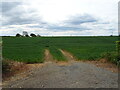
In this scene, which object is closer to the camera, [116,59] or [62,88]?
[62,88]

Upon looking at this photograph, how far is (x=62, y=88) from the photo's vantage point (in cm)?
980

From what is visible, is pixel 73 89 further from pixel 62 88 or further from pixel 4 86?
pixel 4 86

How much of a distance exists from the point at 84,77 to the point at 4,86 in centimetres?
433

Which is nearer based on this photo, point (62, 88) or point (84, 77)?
point (62, 88)

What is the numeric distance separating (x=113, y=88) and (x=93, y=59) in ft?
41.5

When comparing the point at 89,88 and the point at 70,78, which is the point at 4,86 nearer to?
the point at 70,78

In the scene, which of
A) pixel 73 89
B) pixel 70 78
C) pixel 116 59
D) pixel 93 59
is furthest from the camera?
pixel 93 59

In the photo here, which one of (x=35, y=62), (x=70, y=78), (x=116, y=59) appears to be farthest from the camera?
(x=35, y=62)

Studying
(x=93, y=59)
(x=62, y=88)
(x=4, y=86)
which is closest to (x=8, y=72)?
(x=4, y=86)

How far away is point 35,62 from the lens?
20188 mm

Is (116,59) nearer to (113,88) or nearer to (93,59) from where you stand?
(93,59)

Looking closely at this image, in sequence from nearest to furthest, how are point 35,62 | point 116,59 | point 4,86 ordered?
point 4,86 < point 116,59 < point 35,62

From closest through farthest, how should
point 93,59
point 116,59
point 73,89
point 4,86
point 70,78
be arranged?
point 73,89
point 4,86
point 70,78
point 116,59
point 93,59

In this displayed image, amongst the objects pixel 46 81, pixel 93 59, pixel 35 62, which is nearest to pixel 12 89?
pixel 46 81
